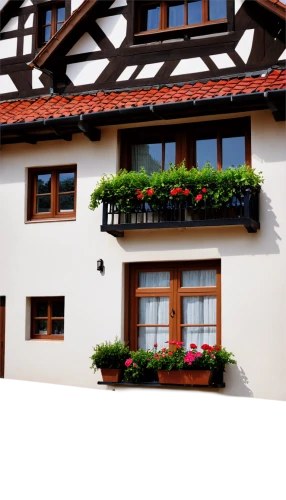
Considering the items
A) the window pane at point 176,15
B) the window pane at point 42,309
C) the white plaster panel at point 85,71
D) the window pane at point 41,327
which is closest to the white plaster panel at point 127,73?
the white plaster panel at point 85,71

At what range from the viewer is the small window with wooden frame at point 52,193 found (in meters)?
14.5

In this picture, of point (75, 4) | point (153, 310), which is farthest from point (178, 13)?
point (153, 310)

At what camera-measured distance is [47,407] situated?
11570 mm

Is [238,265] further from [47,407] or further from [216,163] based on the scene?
Answer: [47,407]

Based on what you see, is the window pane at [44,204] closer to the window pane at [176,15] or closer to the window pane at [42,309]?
the window pane at [42,309]

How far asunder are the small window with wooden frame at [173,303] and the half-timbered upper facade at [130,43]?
3.60 meters

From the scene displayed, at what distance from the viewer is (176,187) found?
41.9ft

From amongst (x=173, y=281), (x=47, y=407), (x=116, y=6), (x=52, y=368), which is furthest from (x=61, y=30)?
(x=47, y=407)

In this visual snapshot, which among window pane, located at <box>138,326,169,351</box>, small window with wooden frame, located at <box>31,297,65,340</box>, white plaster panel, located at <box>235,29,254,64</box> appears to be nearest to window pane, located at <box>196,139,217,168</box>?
white plaster panel, located at <box>235,29,254,64</box>

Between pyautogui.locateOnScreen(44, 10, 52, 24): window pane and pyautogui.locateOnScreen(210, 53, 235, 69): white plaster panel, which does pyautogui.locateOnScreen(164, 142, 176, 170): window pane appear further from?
pyautogui.locateOnScreen(44, 10, 52, 24): window pane

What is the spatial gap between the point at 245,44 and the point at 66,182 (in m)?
4.20

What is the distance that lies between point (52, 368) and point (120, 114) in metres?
4.79

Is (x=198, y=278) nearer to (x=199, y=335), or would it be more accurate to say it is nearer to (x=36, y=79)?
(x=199, y=335)

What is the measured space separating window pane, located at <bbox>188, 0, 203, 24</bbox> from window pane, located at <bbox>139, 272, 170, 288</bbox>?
188 inches
